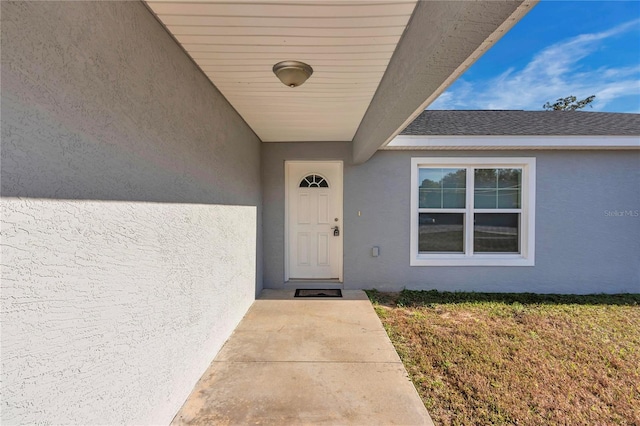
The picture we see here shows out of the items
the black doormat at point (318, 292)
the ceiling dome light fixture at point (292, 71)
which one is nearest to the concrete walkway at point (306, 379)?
the black doormat at point (318, 292)

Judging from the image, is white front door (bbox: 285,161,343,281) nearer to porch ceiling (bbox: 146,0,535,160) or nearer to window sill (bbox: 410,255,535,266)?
window sill (bbox: 410,255,535,266)

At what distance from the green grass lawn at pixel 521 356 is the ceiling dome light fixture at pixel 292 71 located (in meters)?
2.85

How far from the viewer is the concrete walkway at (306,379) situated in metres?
1.97

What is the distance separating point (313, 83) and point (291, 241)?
10.3 feet

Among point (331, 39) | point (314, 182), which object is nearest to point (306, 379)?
point (331, 39)

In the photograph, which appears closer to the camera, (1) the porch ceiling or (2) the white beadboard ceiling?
(1) the porch ceiling

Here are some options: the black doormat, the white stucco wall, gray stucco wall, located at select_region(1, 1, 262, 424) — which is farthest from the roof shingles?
the white stucco wall

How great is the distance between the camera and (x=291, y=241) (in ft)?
16.6

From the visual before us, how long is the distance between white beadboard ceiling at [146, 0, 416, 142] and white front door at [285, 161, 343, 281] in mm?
1990

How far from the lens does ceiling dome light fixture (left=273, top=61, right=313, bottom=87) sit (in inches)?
85.3

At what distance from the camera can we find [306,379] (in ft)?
7.73

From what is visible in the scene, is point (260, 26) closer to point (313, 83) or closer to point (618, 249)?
point (313, 83)

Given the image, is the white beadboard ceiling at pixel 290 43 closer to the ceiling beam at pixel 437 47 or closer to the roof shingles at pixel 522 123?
the ceiling beam at pixel 437 47

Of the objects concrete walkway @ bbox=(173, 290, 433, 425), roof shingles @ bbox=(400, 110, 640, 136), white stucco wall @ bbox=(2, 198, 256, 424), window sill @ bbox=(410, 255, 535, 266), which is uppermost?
roof shingles @ bbox=(400, 110, 640, 136)
